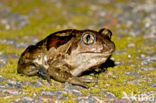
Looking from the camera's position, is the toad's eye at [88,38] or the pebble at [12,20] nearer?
the toad's eye at [88,38]

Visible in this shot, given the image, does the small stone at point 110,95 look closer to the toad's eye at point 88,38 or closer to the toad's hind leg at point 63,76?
the toad's hind leg at point 63,76

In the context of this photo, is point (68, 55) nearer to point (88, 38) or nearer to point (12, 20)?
point (88, 38)

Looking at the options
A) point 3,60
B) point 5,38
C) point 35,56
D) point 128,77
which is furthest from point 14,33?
point 128,77

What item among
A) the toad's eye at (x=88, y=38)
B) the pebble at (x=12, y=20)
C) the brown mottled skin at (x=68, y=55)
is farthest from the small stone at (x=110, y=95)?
the pebble at (x=12, y=20)

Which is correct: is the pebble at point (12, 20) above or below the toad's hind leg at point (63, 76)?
above

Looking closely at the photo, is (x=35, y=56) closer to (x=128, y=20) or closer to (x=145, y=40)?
(x=145, y=40)

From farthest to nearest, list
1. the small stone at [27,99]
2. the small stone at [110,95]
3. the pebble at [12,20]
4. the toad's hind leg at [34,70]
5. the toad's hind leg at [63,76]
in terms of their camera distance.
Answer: the pebble at [12,20] < the toad's hind leg at [34,70] < the toad's hind leg at [63,76] < the small stone at [110,95] < the small stone at [27,99]

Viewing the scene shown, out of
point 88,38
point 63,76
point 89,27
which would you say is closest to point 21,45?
point 89,27
